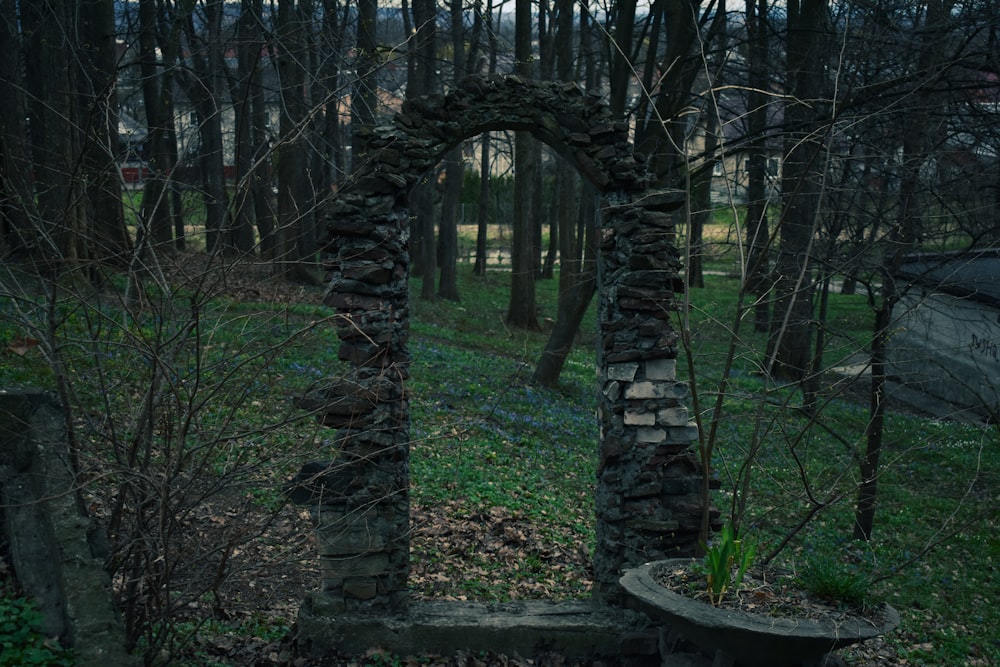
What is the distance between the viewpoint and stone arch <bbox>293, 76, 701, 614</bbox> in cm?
655

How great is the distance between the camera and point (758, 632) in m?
4.70

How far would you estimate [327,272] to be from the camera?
6.79 metres

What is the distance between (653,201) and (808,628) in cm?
351

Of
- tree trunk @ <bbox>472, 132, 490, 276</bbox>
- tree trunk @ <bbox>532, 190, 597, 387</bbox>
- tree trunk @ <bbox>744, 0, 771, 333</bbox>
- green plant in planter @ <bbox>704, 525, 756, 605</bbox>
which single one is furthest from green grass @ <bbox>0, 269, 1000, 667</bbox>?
tree trunk @ <bbox>472, 132, 490, 276</bbox>

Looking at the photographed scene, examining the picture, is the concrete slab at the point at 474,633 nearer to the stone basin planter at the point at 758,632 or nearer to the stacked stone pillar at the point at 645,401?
the stacked stone pillar at the point at 645,401

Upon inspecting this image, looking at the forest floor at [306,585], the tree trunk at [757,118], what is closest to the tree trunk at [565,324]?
the tree trunk at [757,118]

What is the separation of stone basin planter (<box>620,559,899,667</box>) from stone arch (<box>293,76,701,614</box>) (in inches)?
72.4

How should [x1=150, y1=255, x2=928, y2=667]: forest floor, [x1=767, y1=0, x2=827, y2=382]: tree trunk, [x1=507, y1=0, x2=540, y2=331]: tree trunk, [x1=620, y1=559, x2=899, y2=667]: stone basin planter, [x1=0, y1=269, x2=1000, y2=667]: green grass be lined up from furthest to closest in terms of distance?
[x1=507, y1=0, x2=540, y2=331]: tree trunk, [x1=767, y1=0, x2=827, y2=382]: tree trunk, [x1=0, y1=269, x2=1000, y2=667]: green grass, [x1=150, y1=255, x2=928, y2=667]: forest floor, [x1=620, y1=559, x2=899, y2=667]: stone basin planter

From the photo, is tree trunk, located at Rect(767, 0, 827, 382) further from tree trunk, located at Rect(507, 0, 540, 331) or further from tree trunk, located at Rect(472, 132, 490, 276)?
tree trunk, located at Rect(472, 132, 490, 276)

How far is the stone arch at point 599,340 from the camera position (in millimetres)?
6551

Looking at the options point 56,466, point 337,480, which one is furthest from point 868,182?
point 56,466

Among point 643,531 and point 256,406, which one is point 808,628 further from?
point 256,406

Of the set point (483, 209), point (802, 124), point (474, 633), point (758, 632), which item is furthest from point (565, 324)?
point (483, 209)

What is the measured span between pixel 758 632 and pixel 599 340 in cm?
308
